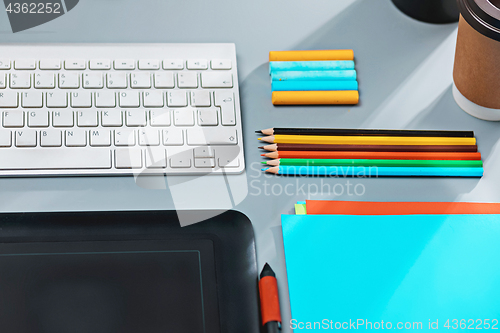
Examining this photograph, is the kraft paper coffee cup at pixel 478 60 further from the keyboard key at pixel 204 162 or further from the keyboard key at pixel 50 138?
the keyboard key at pixel 50 138

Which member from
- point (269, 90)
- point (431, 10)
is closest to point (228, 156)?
point (269, 90)

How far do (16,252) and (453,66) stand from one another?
0.62 metres

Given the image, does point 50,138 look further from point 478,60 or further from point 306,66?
point 478,60

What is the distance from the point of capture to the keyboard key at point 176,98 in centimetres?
58

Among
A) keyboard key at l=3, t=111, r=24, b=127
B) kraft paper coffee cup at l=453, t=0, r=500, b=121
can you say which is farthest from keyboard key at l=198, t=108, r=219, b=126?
kraft paper coffee cup at l=453, t=0, r=500, b=121

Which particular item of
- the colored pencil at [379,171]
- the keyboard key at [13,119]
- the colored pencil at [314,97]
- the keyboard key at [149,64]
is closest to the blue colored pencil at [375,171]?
the colored pencil at [379,171]

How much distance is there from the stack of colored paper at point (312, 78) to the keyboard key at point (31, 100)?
0.30 m

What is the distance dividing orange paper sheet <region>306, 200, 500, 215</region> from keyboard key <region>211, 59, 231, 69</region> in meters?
0.22

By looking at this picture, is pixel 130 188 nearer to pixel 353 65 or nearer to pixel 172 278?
pixel 172 278

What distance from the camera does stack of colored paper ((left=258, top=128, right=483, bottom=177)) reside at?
0.58 metres

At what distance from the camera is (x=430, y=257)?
0.52m

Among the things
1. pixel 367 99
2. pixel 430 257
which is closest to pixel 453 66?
pixel 367 99

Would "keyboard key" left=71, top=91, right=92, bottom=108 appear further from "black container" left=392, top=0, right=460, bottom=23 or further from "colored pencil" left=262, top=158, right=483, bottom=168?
"black container" left=392, top=0, right=460, bottom=23

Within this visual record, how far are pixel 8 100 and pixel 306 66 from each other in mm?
394
